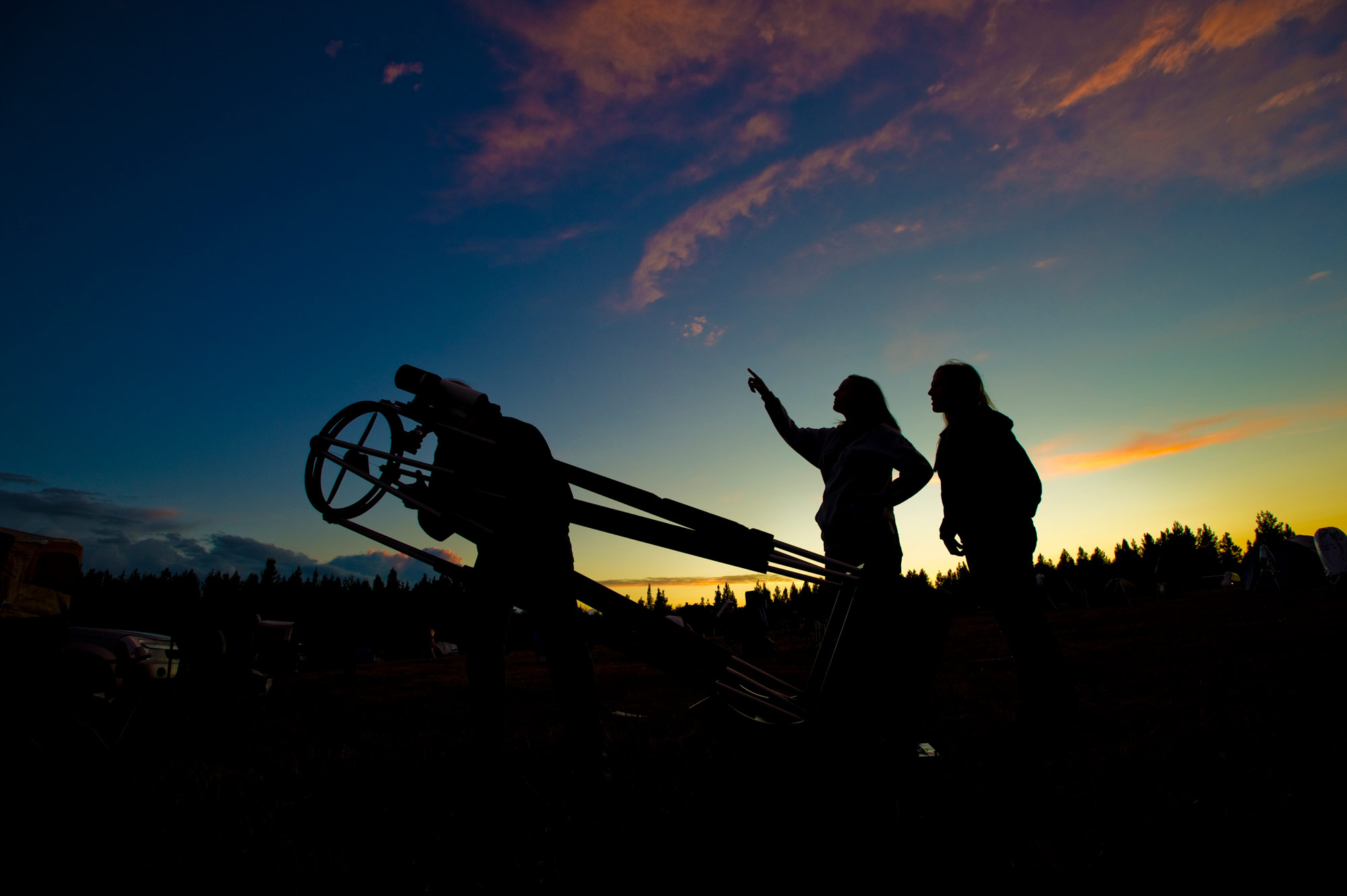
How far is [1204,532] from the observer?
137750 millimetres

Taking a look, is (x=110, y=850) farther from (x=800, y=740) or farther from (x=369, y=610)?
(x=369, y=610)

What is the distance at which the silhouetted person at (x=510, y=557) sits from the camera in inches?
109

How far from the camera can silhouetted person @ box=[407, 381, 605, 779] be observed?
278 cm

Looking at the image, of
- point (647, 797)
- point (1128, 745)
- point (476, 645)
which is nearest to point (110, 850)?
point (476, 645)

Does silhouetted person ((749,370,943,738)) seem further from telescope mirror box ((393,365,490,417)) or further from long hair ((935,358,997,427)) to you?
telescope mirror box ((393,365,490,417))

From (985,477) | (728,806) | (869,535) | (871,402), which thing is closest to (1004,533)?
(985,477)

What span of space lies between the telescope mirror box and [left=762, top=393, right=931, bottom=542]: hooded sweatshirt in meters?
2.43

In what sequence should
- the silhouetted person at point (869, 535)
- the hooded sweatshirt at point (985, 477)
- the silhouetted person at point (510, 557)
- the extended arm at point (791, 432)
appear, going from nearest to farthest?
1. the silhouetted person at point (869, 535)
2. the silhouetted person at point (510, 557)
3. the hooded sweatshirt at point (985, 477)
4. the extended arm at point (791, 432)

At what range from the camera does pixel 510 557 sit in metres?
2.78

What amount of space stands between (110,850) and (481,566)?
6.99 ft

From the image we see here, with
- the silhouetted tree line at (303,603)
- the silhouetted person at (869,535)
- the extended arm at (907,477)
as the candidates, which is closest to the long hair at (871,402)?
the silhouetted person at (869,535)

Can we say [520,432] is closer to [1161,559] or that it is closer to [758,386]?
Result: [758,386]

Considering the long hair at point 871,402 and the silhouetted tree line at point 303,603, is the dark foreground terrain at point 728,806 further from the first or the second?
the silhouetted tree line at point 303,603

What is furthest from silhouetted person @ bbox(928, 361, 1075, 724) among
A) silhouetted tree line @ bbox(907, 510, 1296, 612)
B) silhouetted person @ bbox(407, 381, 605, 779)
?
silhouetted tree line @ bbox(907, 510, 1296, 612)
